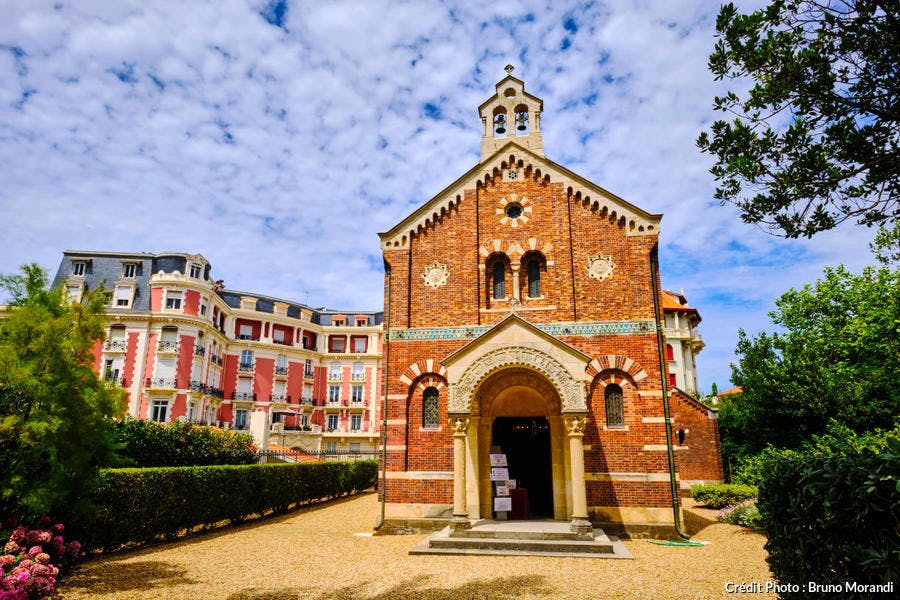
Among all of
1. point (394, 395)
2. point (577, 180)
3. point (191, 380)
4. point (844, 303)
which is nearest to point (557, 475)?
point (394, 395)

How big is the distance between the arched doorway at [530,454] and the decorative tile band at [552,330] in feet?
10.1

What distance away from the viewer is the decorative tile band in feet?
51.5

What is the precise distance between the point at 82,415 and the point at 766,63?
13.5 meters

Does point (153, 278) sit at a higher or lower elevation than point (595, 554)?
higher

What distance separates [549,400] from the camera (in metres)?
15.7

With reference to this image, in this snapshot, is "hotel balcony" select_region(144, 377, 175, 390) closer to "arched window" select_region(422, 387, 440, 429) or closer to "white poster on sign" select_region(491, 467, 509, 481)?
"arched window" select_region(422, 387, 440, 429)

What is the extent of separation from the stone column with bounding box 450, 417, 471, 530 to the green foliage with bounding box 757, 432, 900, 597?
29.0ft

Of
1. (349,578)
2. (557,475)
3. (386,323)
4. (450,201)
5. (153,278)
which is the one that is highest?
(153,278)

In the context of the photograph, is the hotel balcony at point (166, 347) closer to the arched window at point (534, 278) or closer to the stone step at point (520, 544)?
the arched window at point (534, 278)

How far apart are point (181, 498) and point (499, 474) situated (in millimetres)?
9475

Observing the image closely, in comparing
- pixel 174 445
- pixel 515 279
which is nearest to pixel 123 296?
pixel 174 445

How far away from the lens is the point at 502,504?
49.2 feet

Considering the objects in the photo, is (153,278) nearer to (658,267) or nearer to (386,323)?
(386,323)

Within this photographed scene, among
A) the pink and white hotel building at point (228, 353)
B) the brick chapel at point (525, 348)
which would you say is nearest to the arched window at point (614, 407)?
the brick chapel at point (525, 348)
